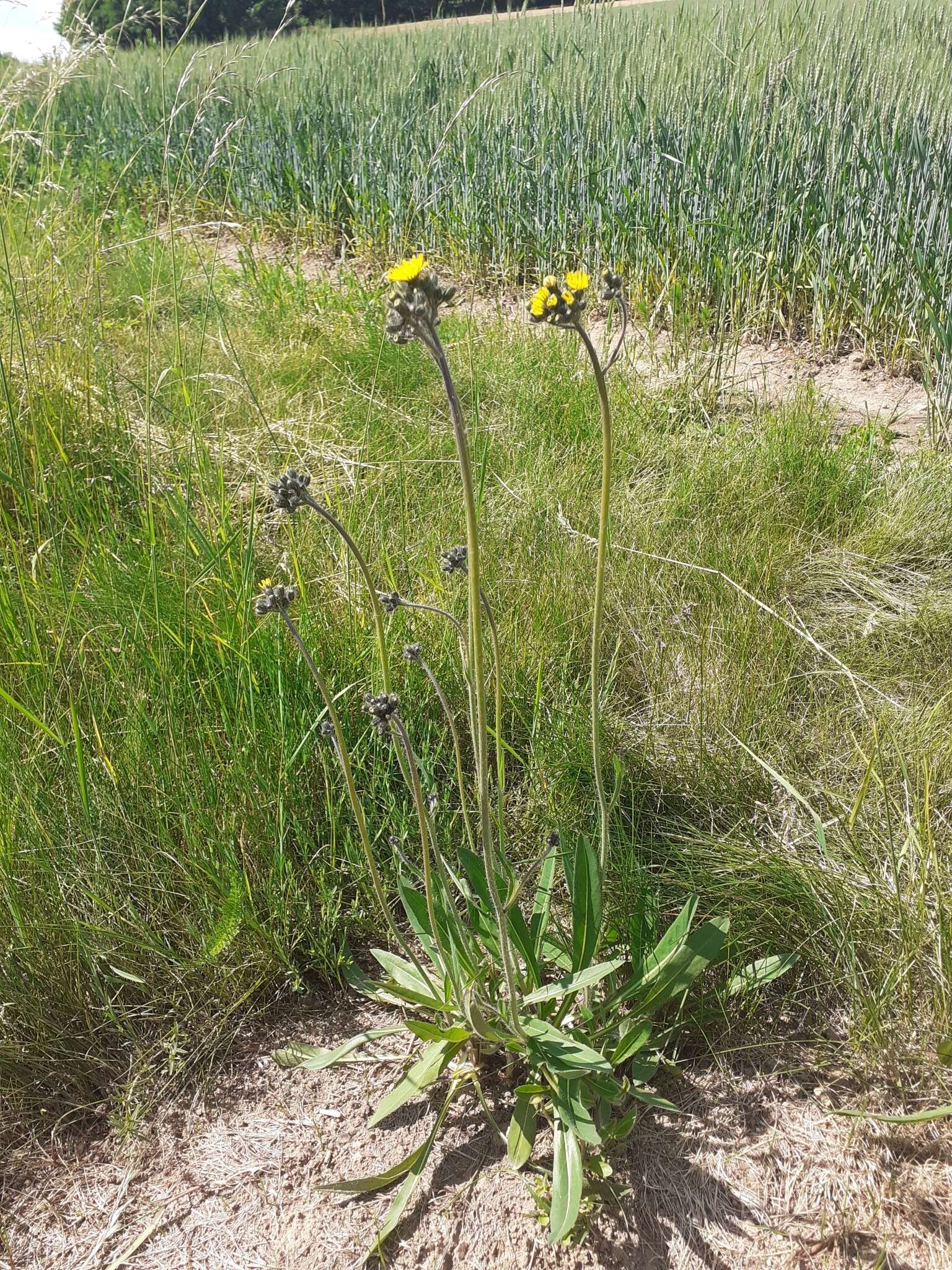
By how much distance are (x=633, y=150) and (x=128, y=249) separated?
98.4 inches

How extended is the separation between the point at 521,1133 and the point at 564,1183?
3.8 inches

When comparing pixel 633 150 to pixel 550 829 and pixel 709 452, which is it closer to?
pixel 709 452

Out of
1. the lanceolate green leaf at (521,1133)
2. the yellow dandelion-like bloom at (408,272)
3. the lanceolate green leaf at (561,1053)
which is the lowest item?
the lanceolate green leaf at (521,1133)

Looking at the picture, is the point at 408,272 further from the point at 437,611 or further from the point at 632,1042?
the point at 632,1042

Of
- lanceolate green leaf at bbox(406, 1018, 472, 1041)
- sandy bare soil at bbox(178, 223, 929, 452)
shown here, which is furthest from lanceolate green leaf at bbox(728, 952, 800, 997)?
sandy bare soil at bbox(178, 223, 929, 452)

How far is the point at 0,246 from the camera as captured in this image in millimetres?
3527

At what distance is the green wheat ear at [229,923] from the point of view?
1.49m

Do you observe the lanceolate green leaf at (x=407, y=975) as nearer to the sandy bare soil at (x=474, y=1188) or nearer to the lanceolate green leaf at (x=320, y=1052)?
the lanceolate green leaf at (x=320, y=1052)

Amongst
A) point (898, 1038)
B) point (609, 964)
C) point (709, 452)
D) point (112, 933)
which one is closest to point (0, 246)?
point (709, 452)

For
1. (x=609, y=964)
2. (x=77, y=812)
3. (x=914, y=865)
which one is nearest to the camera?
(x=609, y=964)

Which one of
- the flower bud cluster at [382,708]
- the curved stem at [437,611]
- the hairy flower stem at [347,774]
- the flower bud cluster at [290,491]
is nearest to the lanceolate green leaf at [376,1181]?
the hairy flower stem at [347,774]

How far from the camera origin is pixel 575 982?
126cm

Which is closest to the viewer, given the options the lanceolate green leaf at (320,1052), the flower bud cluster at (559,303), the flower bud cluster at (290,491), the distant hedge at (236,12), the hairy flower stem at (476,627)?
the hairy flower stem at (476,627)

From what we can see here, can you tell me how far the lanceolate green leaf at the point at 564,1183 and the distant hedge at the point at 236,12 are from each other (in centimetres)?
241
